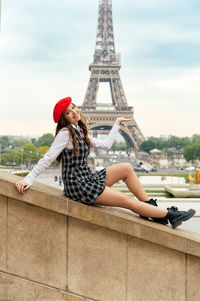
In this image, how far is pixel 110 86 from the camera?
222 feet

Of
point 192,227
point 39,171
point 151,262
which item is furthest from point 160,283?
point 192,227

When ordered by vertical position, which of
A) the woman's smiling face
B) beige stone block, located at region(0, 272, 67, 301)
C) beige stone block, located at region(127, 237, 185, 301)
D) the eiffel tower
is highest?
the eiffel tower

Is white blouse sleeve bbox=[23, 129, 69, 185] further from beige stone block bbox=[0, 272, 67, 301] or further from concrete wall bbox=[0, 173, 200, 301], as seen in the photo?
beige stone block bbox=[0, 272, 67, 301]

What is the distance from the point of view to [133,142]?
6247 centimetres

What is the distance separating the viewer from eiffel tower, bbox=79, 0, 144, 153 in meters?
62.8

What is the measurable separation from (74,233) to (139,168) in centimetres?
4403

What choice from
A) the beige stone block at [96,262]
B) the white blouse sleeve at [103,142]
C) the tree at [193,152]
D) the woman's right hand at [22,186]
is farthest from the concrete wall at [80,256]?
the tree at [193,152]

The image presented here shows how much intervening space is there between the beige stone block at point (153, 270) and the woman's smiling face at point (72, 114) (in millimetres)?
1434

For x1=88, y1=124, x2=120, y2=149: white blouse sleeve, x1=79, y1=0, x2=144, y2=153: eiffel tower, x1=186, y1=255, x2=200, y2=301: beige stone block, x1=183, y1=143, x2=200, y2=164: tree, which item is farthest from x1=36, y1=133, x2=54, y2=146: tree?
x1=186, y1=255, x2=200, y2=301: beige stone block

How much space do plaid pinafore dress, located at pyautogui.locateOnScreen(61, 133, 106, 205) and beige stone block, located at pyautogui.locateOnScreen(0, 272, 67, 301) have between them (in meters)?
1.07

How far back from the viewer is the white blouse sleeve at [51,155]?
12.0 feet

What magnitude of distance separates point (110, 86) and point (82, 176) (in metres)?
65.0

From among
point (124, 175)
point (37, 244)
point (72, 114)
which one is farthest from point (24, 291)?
point (72, 114)

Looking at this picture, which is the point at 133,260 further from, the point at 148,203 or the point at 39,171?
the point at 39,171
